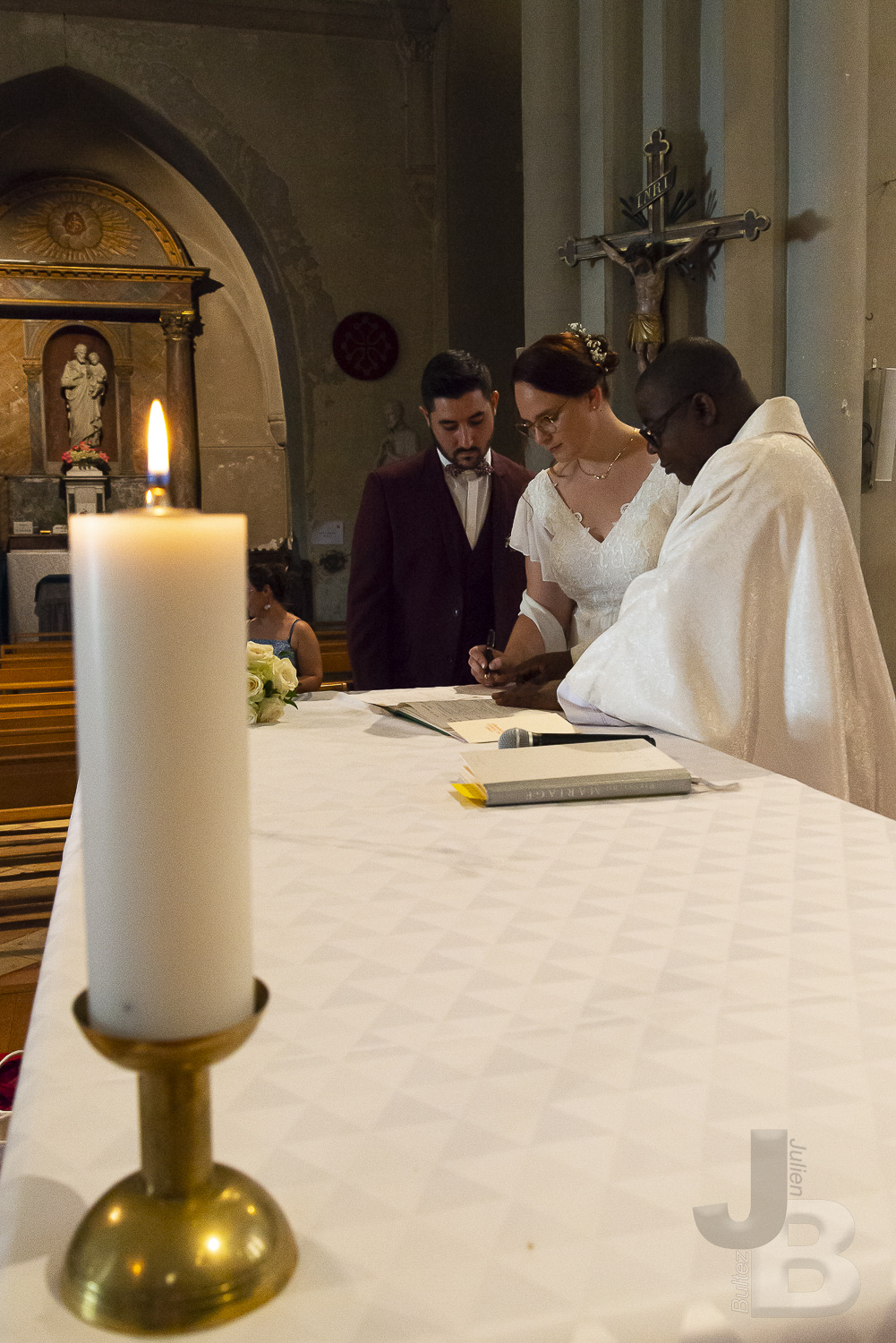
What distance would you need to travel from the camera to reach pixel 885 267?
5.41 metres

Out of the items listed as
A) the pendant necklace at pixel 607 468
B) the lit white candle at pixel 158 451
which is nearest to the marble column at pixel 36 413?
the pendant necklace at pixel 607 468

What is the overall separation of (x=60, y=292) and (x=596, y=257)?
847 cm

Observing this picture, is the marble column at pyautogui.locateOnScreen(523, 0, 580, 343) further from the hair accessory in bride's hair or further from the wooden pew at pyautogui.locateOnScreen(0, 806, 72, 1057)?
the wooden pew at pyautogui.locateOnScreen(0, 806, 72, 1057)

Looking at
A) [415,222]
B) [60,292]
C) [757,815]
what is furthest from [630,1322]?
[60,292]

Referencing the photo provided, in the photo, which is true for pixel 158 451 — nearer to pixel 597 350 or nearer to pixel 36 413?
pixel 597 350

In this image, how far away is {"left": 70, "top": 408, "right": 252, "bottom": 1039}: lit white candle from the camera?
44cm

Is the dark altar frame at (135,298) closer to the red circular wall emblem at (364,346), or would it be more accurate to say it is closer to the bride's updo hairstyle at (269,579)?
the red circular wall emblem at (364,346)

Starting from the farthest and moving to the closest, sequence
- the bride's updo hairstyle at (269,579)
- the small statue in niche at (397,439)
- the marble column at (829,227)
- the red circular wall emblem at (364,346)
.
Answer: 1. the small statue in niche at (397,439)
2. the red circular wall emblem at (364,346)
3. the bride's updo hairstyle at (269,579)
4. the marble column at (829,227)

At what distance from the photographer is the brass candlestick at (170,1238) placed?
0.48 m

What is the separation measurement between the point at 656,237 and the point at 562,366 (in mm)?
2503

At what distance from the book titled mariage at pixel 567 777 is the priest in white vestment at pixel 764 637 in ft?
1.77

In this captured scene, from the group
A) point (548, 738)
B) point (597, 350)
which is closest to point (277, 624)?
point (597, 350)

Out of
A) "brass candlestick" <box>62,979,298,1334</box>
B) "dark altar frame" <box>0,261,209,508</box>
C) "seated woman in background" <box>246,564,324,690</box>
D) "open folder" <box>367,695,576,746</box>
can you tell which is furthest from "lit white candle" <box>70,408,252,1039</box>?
"dark altar frame" <box>0,261,209,508</box>

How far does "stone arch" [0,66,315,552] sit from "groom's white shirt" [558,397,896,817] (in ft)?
27.9
